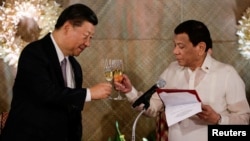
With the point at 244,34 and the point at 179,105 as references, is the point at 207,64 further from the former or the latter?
the point at 244,34

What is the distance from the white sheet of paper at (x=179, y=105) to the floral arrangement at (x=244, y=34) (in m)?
1.24

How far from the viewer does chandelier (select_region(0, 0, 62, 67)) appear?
11.4 feet

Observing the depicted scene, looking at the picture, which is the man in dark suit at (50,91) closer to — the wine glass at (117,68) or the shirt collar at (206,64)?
the wine glass at (117,68)

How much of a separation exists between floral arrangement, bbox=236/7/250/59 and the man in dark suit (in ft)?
5.27

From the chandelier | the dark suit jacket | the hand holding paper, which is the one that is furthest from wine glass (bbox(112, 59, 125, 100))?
the chandelier

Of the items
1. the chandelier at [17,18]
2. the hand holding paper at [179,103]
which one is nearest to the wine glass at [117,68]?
the hand holding paper at [179,103]

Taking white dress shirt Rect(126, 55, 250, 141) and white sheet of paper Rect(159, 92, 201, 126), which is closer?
white sheet of paper Rect(159, 92, 201, 126)

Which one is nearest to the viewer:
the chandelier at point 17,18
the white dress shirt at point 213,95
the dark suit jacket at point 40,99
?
the dark suit jacket at point 40,99

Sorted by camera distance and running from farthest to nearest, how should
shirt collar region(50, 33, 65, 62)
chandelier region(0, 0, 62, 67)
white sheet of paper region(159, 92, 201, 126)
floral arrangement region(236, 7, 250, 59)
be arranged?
chandelier region(0, 0, 62, 67) → floral arrangement region(236, 7, 250, 59) → white sheet of paper region(159, 92, 201, 126) → shirt collar region(50, 33, 65, 62)

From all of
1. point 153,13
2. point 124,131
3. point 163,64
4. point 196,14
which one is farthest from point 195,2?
point 124,131

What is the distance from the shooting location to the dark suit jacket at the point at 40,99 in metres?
1.97

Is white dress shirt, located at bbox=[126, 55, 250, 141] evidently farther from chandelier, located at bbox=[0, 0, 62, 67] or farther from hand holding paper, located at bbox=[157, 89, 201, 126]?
chandelier, located at bbox=[0, 0, 62, 67]

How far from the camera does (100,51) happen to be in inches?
145

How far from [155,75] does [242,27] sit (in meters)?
0.86
